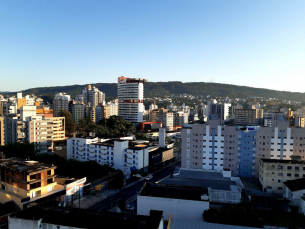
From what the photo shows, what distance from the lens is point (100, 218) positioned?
15.3 metres

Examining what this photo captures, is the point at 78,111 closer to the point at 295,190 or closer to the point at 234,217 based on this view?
the point at 295,190

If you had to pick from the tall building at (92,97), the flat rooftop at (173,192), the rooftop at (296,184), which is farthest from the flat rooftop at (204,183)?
the tall building at (92,97)

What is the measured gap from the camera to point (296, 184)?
1040 inches

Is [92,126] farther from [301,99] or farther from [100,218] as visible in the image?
[301,99]

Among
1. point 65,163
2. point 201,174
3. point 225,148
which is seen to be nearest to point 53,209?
point 65,163

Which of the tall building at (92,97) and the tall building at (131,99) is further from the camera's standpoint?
the tall building at (92,97)

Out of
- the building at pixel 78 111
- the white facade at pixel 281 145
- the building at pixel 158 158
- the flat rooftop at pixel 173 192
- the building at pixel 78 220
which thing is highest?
the building at pixel 78 111

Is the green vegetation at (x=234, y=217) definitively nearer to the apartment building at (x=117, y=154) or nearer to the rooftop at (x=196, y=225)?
the rooftop at (x=196, y=225)

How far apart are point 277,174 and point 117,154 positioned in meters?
21.2

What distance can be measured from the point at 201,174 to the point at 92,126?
4396cm

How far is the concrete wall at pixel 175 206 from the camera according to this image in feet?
A: 65.2

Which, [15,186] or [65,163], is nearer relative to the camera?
[15,186]

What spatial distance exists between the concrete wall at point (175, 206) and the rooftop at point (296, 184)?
1203 cm

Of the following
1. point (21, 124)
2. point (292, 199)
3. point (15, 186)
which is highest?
point (21, 124)
